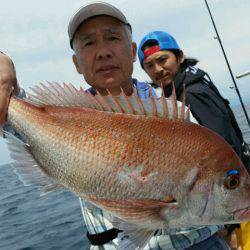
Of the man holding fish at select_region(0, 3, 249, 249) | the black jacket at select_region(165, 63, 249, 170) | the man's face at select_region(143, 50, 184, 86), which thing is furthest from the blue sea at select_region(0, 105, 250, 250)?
the man holding fish at select_region(0, 3, 249, 249)

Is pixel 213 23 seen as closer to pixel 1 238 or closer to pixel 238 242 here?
pixel 238 242

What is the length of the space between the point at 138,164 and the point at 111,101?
0.42m

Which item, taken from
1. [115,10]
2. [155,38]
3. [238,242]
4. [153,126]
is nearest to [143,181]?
[153,126]

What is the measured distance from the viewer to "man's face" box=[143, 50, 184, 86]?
21.1 ft

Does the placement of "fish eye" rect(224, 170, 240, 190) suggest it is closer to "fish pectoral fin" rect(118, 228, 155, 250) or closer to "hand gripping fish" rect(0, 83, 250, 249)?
"hand gripping fish" rect(0, 83, 250, 249)

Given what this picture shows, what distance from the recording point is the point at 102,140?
2121 millimetres

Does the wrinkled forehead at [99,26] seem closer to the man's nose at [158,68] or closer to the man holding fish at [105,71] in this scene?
the man holding fish at [105,71]

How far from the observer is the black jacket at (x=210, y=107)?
4.58 metres

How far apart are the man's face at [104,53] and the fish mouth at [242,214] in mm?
1533

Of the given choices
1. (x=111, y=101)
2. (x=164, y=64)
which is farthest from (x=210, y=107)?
(x=111, y=101)

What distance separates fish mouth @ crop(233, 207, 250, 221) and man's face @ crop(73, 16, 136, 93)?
1.53 meters

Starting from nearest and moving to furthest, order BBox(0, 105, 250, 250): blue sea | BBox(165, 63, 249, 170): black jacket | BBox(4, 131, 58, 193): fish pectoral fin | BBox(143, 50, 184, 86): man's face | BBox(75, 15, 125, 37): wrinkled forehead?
BBox(4, 131, 58, 193): fish pectoral fin < BBox(75, 15, 125, 37): wrinkled forehead < BBox(165, 63, 249, 170): black jacket < BBox(143, 50, 184, 86): man's face < BBox(0, 105, 250, 250): blue sea

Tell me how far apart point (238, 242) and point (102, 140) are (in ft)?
9.26

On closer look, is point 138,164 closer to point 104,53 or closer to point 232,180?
point 232,180
